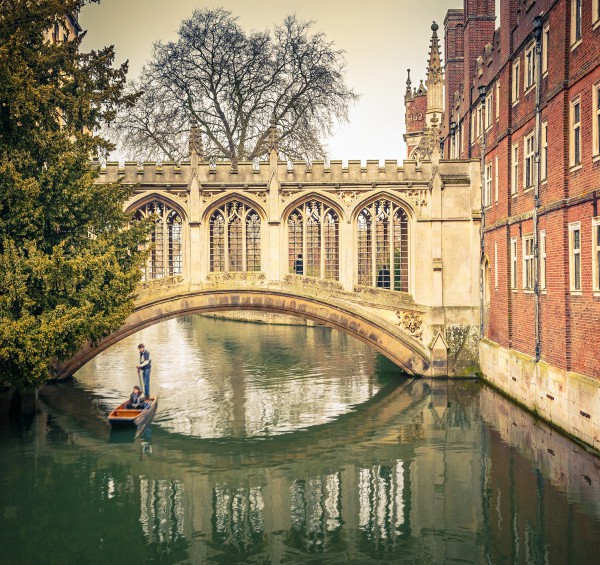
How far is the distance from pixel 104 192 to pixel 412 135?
36.5m

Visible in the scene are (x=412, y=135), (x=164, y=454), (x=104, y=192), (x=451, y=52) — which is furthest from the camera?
(x=412, y=135)

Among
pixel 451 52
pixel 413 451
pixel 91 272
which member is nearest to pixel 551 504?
pixel 413 451

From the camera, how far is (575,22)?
14680 millimetres

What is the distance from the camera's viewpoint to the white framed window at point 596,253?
13203mm

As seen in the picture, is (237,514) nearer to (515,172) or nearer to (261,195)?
(515,172)

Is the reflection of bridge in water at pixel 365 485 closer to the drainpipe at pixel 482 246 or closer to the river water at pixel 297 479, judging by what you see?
the river water at pixel 297 479

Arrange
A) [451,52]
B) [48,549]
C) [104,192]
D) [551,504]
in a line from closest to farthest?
[48,549]
[551,504]
[104,192]
[451,52]

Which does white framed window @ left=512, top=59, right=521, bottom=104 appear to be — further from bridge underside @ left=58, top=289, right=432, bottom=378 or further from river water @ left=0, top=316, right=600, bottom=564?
river water @ left=0, top=316, right=600, bottom=564

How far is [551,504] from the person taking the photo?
11344 millimetres

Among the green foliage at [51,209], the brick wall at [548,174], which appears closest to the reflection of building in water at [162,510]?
the green foliage at [51,209]

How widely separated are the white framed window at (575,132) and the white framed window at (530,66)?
3.08 meters

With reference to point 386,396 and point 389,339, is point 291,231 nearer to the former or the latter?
point 389,339

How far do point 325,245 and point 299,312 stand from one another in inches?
94.5

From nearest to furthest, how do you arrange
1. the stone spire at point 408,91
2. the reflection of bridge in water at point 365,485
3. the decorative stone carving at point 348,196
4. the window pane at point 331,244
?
the reflection of bridge in water at point 365,485 → the decorative stone carving at point 348,196 → the window pane at point 331,244 → the stone spire at point 408,91
